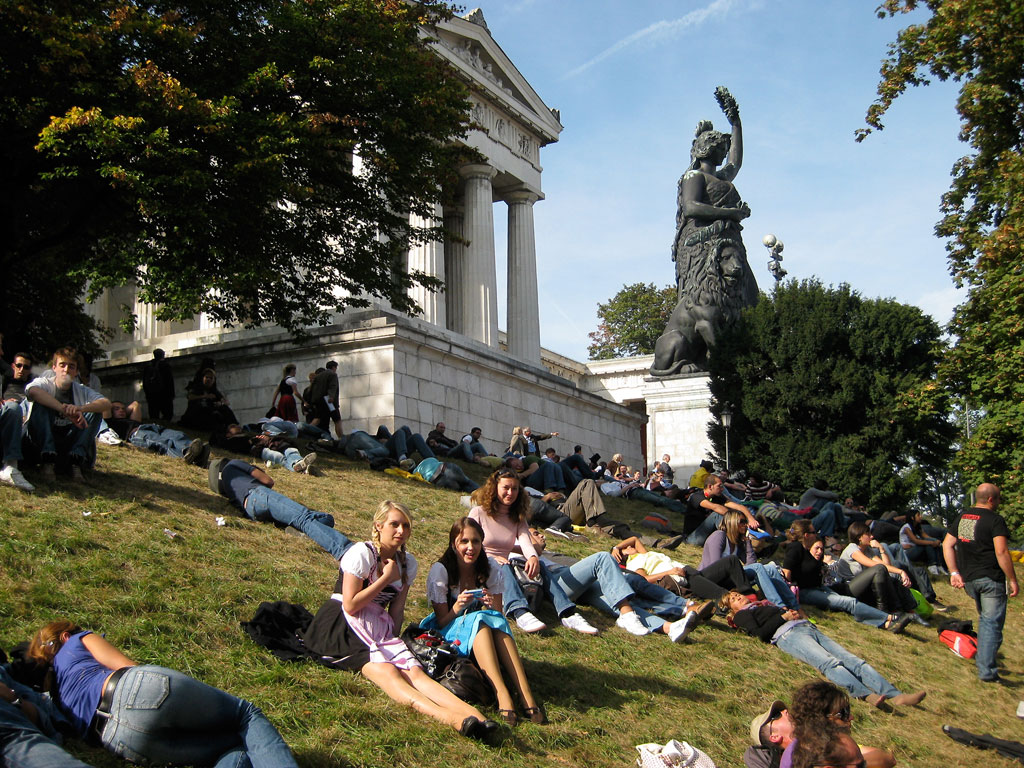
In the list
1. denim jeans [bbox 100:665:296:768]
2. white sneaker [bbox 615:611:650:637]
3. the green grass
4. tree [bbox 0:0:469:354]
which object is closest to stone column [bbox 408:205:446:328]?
tree [bbox 0:0:469:354]

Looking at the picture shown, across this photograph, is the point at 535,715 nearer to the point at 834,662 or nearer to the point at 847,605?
the point at 834,662

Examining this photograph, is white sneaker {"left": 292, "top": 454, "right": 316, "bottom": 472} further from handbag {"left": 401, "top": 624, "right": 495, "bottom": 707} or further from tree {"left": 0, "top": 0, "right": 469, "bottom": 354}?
handbag {"left": 401, "top": 624, "right": 495, "bottom": 707}

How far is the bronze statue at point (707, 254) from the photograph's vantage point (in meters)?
31.8

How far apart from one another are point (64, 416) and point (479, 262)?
2568 cm

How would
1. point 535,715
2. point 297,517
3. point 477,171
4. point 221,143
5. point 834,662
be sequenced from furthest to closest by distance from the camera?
point 477,171, point 221,143, point 297,517, point 834,662, point 535,715

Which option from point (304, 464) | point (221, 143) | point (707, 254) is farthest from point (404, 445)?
point (707, 254)

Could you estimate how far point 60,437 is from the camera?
9406 mm

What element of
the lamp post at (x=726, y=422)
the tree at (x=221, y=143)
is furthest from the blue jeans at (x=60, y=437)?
the lamp post at (x=726, y=422)

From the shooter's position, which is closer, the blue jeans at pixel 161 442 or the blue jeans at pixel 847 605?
the blue jeans at pixel 847 605

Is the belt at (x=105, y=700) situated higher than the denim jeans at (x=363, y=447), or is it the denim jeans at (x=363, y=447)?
the denim jeans at (x=363, y=447)

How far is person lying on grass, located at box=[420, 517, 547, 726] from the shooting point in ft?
20.7

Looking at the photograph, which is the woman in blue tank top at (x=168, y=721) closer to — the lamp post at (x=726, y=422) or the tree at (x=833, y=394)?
the tree at (x=833, y=394)

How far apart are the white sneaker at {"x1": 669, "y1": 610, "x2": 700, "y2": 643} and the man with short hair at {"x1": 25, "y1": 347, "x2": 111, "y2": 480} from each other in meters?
5.28

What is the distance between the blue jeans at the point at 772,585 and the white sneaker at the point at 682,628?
1.64m
